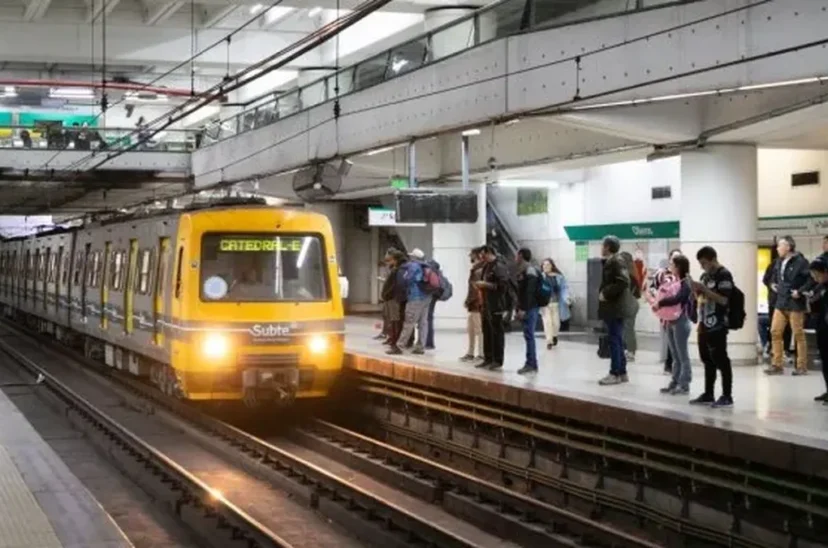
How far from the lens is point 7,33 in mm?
27875

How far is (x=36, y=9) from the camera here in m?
27.0

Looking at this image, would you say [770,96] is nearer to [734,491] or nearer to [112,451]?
[734,491]

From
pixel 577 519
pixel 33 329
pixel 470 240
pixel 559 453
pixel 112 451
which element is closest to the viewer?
pixel 577 519

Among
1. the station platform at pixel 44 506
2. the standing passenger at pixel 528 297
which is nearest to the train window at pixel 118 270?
the station platform at pixel 44 506

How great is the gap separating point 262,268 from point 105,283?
630cm

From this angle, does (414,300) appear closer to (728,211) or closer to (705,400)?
(728,211)

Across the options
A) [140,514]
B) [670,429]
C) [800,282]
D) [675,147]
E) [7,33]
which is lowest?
[140,514]

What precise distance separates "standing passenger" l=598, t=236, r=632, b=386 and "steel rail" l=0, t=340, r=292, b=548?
4.64m

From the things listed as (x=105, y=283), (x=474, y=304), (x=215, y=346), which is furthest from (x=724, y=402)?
(x=105, y=283)

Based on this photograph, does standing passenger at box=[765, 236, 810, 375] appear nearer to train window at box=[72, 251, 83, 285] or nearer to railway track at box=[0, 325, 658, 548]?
railway track at box=[0, 325, 658, 548]

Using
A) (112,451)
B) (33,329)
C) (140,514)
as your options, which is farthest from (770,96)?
(33,329)

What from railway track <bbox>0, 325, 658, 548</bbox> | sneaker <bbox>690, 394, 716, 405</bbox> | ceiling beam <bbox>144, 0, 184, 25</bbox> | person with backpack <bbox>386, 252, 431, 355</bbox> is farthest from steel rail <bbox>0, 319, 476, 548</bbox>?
ceiling beam <bbox>144, 0, 184, 25</bbox>

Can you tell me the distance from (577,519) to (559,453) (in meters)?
2.41

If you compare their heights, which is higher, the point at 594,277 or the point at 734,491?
the point at 594,277
